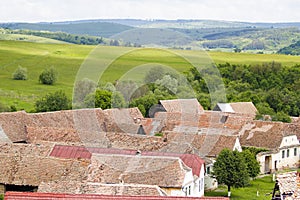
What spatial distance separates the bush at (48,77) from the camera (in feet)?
393

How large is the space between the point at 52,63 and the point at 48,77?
1850 cm

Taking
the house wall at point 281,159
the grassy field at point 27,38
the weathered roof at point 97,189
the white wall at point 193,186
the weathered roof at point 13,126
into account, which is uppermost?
the grassy field at point 27,38

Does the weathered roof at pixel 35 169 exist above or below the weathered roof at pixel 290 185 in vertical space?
below

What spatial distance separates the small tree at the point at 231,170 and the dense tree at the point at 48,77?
7413cm

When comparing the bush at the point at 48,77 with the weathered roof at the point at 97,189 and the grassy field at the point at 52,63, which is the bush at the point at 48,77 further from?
the weathered roof at the point at 97,189

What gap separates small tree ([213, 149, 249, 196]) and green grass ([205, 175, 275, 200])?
79 cm

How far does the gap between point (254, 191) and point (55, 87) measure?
7047 centimetres

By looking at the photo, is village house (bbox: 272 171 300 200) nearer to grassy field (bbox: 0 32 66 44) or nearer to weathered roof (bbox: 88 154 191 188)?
weathered roof (bbox: 88 154 191 188)

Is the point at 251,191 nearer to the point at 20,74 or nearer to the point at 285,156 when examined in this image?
the point at 285,156

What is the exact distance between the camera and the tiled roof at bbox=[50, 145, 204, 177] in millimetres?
44812

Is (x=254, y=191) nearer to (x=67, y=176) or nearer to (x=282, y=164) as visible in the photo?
(x=282, y=164)

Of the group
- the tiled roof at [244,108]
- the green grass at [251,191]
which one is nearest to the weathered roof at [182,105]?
the tiled roof at [244,108]

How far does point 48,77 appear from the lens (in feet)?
392

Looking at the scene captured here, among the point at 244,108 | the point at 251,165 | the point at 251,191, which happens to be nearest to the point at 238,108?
the point at 244,108
